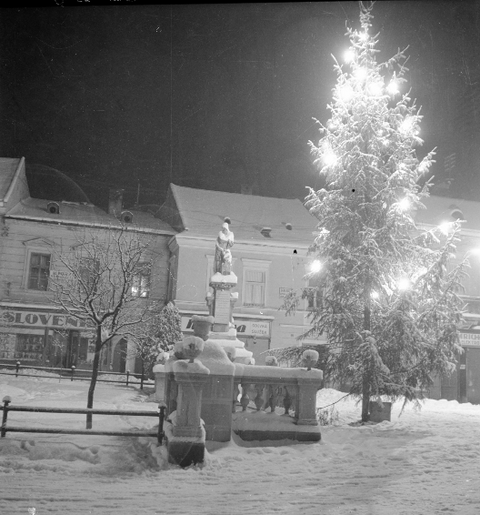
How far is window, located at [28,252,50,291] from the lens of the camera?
2798cm

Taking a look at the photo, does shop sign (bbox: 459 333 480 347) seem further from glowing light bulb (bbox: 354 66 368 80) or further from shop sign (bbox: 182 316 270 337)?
glowing light bulb (bbox: 354 66 368 80)

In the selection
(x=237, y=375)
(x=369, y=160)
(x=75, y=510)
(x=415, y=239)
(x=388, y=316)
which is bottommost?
(x=75, y=510)

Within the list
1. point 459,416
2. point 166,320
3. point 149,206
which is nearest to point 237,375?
point 459,416

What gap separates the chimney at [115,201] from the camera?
101ft

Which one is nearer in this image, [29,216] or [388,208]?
[388,208]

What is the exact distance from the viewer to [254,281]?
29219 mm

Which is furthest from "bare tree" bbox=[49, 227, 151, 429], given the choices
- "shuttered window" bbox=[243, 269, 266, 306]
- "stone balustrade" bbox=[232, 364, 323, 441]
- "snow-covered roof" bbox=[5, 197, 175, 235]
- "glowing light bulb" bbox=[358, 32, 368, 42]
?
"glowing light bulb" bbox=[358, 32, 368, 42]

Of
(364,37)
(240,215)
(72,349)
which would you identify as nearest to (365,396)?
(364,37)

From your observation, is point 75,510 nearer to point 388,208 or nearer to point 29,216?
point 388,208

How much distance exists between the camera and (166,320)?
965 inches

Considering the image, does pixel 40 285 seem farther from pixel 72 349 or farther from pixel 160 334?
pixel 160 334

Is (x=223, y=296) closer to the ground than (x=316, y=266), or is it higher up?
closer to the ground

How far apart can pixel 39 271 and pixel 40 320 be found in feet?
8.62

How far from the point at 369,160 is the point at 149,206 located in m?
22.6
